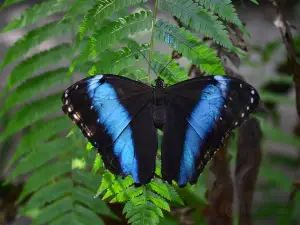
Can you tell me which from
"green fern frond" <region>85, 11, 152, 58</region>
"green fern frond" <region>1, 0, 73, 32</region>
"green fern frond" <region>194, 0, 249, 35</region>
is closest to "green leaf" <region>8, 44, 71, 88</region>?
"green fern frond" <region>1, 0, 73, 32</region>

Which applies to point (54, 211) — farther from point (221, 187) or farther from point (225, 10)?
point (225, 10)

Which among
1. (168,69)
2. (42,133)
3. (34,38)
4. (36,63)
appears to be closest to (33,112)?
(42,133)

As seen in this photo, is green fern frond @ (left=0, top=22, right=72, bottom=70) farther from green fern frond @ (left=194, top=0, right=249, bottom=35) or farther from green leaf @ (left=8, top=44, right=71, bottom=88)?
green fern frond @ (left=194, top=0, right=249, bottom=35)

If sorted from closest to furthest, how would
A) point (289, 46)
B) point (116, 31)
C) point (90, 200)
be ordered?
point (116, 31) < point (289, 46) < point (90, 200)

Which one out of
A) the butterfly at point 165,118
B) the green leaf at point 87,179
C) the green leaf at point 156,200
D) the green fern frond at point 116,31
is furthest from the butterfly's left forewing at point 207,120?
the green leaf at point 87,179

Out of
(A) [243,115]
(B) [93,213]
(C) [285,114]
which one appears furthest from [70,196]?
(C) [285,114]

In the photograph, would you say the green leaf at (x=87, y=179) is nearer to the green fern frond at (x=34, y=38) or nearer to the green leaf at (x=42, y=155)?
the green leaf at (x=42, y=155)
